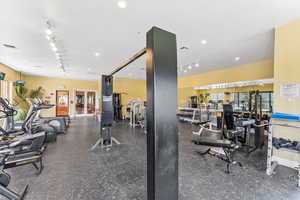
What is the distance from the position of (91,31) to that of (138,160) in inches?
139

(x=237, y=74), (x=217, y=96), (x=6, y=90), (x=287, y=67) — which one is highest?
(x=237, y=74)

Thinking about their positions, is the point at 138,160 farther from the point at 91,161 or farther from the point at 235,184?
the point at 235,184

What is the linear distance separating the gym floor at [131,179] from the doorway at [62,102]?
8584 mm

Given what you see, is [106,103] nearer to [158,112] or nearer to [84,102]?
[158,112]

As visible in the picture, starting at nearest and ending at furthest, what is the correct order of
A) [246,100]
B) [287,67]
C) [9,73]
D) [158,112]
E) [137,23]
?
[158,112]
[287,67]
[137,23]
[246,100]
[9,73]

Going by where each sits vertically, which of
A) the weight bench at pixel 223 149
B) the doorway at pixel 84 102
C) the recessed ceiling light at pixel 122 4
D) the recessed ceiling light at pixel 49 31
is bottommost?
the weight bench at pixel 223 149

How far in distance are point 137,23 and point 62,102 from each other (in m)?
10.4

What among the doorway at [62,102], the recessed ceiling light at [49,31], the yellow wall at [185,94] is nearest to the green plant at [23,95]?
the doorway at [62,102]

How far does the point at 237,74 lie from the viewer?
670 cm

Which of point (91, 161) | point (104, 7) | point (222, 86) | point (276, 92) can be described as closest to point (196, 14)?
point (104, 7)

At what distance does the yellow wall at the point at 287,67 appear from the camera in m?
2.82

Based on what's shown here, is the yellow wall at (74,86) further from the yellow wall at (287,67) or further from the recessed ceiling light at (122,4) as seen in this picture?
the yellow wall at (287,67)

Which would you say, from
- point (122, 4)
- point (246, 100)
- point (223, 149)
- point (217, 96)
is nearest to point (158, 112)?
point (122, 4)

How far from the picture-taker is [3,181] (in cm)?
174
